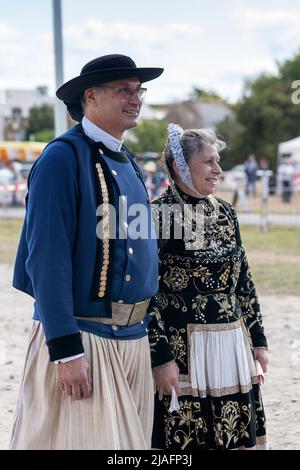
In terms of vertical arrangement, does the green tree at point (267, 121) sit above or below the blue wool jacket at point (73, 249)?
above

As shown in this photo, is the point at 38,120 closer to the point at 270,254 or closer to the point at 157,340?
the point at 270,254

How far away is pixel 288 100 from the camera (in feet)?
168

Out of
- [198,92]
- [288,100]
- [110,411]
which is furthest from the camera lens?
[198,92]

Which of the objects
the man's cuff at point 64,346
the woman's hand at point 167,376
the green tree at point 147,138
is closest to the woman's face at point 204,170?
the woman's hand at point 167,376

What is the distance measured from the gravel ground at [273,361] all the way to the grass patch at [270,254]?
843 mm

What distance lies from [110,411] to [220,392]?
0.79 m

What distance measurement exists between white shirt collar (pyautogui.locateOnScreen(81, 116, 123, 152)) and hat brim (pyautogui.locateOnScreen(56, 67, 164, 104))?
0.37 ft

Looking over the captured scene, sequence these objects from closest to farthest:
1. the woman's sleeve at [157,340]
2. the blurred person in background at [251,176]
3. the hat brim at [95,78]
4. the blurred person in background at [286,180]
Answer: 1. the hat brim at [95,78]
2. the woman's sleeve at [157,340]
3. the blurred person in background at [286,180]
4. the blurred person in background at [251,176]

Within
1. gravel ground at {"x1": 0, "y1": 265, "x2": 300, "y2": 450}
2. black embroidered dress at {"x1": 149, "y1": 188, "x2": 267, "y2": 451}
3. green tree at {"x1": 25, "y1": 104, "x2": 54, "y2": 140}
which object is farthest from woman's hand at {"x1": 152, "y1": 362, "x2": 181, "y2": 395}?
green tree at {"x1": 25, "y1": 104, "x2": 54, "y2": 140}

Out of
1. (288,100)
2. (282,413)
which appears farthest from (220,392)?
(288,100)

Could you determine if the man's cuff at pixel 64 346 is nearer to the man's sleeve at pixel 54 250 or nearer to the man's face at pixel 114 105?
the man's sleeve at pixel 54 250

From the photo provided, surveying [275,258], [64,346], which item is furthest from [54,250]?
[275,258]

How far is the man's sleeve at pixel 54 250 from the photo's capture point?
8.77 ft
